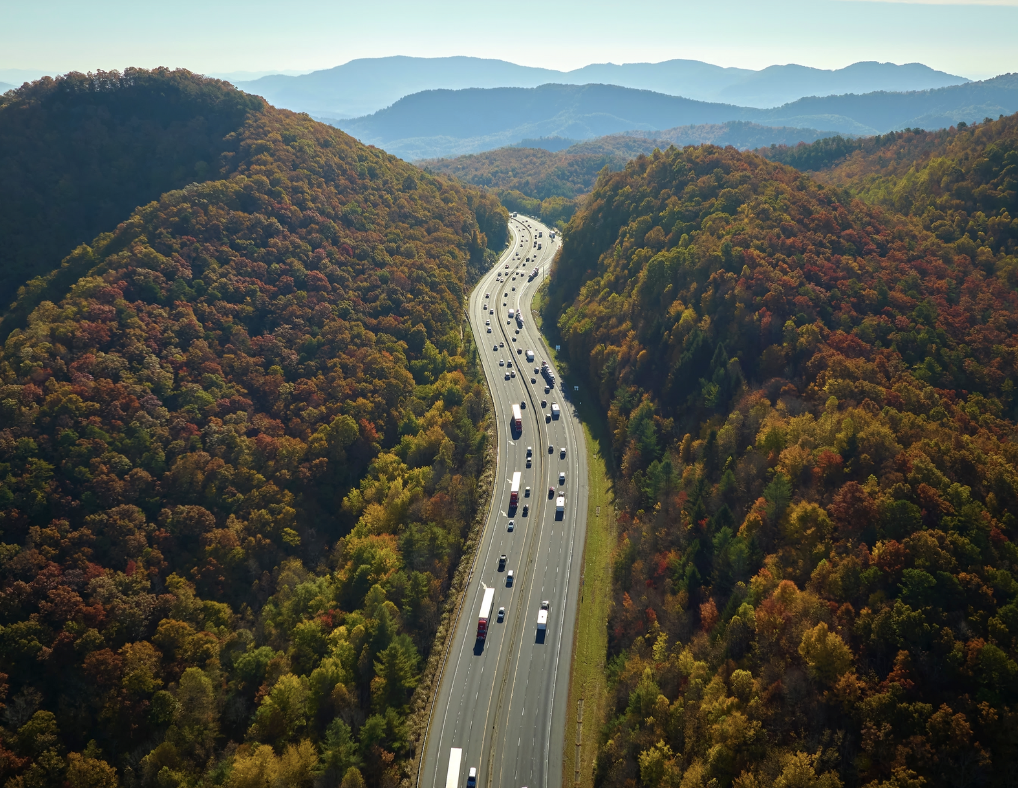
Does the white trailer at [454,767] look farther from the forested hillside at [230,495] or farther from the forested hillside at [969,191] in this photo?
the forested hillside at [969,191]

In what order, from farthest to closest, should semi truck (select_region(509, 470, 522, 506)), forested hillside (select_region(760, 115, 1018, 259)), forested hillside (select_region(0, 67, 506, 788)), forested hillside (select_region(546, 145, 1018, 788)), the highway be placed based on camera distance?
forested hillside (select_region(760, 115, 1018, 259))
semi truck (select_region(509, 470, 522, 506))
forested hillside (select_region(0, 67, 506, 788))
the highway
forested hillside (select_region(546, 145, 1018, 788))

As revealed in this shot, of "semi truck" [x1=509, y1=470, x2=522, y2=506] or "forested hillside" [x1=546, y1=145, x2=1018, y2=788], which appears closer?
"forested hillside" [x1=546, y1=145, x2=1018, y2=788]

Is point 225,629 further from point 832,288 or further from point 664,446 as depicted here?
point 832,288

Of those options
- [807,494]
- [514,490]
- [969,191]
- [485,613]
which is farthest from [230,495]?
[969,191]

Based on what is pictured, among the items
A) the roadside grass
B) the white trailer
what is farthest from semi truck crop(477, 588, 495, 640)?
the white trailer

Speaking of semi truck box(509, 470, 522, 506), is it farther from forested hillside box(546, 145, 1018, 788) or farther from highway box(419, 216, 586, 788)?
forested hillside box(546, 145, 1018, 788)

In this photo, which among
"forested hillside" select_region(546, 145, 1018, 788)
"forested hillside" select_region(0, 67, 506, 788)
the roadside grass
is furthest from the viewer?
"forested hillside" select_region(0, 67, 506, 788)

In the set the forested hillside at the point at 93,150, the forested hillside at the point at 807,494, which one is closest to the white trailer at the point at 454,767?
the forested hillside at the point at 807,494

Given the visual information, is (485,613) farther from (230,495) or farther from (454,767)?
(230,495)
